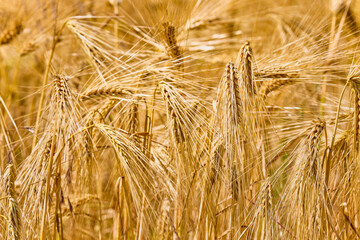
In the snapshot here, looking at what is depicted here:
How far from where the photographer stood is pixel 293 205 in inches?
45.9

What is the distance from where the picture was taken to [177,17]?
147cm

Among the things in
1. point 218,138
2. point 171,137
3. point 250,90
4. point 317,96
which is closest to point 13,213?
point 171,137

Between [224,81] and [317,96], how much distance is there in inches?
35.6

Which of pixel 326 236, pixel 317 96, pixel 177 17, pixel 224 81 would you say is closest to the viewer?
pixel 224 81

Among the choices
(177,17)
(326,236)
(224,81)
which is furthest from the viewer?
(177,17)

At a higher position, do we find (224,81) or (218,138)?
(224,81)

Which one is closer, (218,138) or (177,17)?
(218,138)

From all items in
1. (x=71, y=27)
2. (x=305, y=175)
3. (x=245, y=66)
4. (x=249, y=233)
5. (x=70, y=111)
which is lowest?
(x=249, y=233)

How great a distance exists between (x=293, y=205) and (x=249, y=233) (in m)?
0.18

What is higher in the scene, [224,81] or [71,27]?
[71,27]

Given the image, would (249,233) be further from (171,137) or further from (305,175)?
(171,137)

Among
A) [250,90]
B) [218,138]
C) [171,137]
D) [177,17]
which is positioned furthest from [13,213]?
[177,17]

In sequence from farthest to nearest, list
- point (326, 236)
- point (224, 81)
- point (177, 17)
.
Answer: point (177, 17) < point (326, 236) < point (224, 81)

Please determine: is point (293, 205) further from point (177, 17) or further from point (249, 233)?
point (177, 17)
